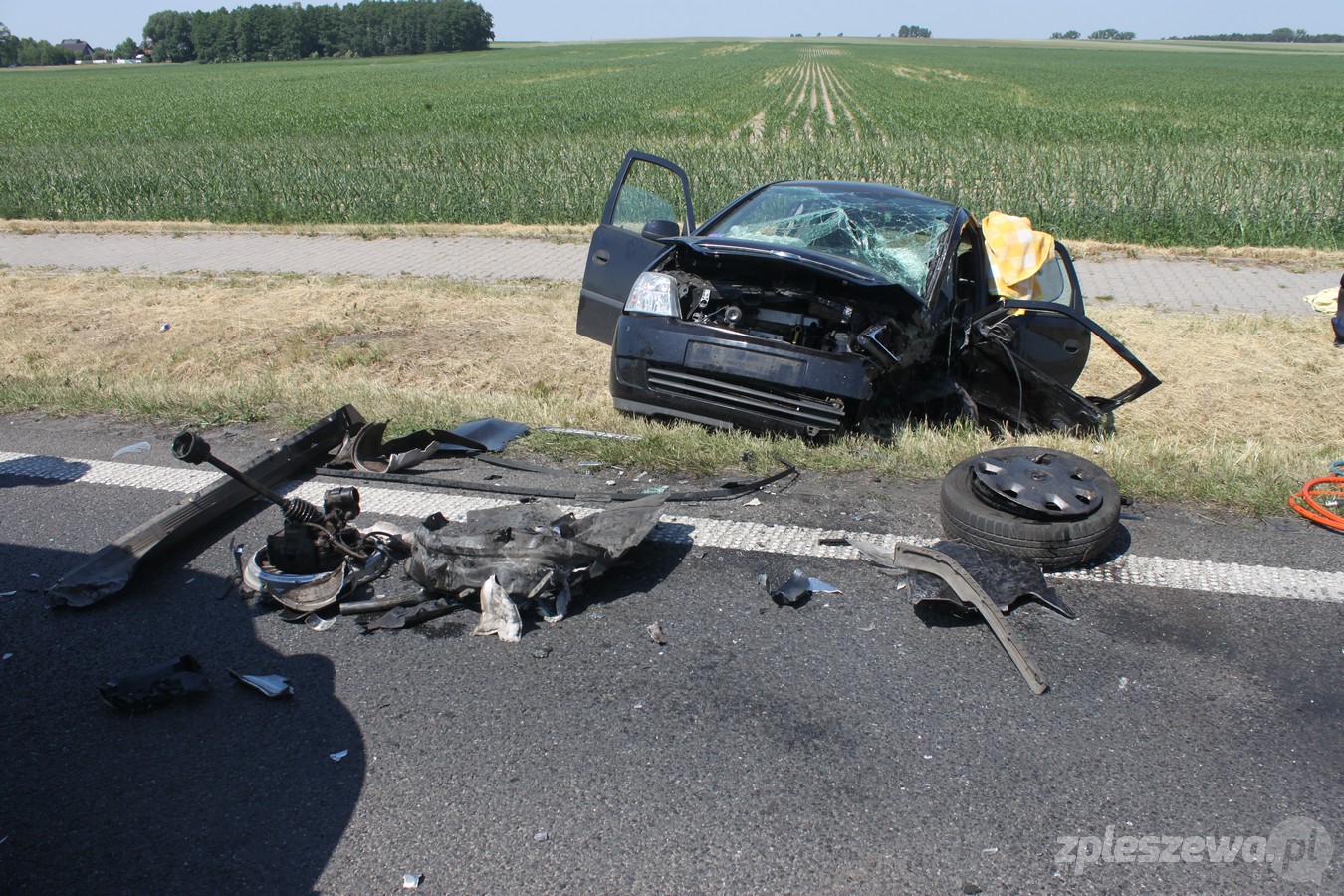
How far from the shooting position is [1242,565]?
3596 mm

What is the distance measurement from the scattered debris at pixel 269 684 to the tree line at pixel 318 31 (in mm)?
133428

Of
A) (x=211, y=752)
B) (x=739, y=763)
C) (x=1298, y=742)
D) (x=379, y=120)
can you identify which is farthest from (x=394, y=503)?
(x=379, y=120)

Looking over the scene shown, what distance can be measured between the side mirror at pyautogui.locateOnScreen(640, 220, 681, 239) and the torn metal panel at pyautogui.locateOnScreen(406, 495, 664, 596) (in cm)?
322

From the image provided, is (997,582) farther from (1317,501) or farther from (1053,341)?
(1053,341)

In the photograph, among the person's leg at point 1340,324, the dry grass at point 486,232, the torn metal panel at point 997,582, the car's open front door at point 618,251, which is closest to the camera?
the torn metal panel at point 997,582

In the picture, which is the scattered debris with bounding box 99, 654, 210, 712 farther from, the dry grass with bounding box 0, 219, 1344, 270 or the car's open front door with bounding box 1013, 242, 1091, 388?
the dry grass with bounding box 0, 219, 1344, 270

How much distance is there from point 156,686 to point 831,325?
3.92 metres

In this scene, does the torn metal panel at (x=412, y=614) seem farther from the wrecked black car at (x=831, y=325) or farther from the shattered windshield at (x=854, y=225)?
the shattered windshield at (x=854, y=225)

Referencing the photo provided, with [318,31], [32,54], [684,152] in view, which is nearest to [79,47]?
[32,54]

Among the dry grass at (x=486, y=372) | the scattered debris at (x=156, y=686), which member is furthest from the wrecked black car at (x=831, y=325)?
the scattered debris at (x=156, y=686)

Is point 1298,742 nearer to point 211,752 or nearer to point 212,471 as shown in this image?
point 211,752

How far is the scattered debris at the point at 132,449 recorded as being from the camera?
494 centimetres

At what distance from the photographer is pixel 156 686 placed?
2.83m

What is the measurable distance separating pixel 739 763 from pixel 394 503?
7.32ft
